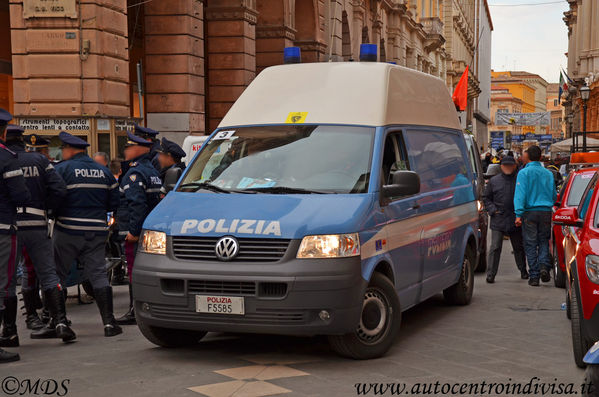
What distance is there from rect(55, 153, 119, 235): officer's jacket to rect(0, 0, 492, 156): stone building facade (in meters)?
3.44

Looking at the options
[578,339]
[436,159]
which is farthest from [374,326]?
[436,159]

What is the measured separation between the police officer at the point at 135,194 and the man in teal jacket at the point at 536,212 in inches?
205

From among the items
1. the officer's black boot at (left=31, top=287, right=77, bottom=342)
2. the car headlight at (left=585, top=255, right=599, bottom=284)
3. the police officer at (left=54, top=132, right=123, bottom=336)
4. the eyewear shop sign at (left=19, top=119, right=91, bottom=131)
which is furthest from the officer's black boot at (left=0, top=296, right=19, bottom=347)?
the eyewear shop sign at (left=19, top=119, right=91, bottom=131)

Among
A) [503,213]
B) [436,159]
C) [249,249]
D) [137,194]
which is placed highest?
[436,159]

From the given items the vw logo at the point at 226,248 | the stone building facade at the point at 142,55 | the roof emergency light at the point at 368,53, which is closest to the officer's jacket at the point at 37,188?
the vw logo at the point at 226,248

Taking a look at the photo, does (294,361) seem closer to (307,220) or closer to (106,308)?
(307,220)

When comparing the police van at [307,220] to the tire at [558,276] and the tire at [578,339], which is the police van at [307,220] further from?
the tire at [558,276]

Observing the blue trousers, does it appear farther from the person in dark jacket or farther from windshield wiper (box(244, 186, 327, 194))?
windshield wiper (box(244, 186, 327, 194))

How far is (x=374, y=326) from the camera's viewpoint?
22.7ft

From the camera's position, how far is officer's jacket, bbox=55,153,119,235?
26.3 ft

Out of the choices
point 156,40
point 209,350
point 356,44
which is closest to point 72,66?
point 156,40

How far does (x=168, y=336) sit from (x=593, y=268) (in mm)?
3420

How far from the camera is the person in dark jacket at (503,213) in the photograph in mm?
12039

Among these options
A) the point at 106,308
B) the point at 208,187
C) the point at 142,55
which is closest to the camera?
the point at 208,187
